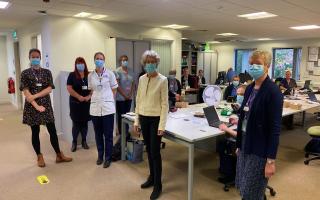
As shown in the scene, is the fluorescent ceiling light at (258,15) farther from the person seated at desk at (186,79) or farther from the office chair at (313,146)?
the person seated at desk at (186,79)

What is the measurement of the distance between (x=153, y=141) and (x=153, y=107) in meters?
0.36

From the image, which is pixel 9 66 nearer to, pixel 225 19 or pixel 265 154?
pixel 225 19

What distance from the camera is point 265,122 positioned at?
175cm

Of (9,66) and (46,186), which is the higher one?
(9,66)

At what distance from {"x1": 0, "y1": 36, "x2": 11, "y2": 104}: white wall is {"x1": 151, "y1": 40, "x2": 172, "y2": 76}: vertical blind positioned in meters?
5.95

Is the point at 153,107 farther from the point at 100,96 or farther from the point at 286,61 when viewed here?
the point at 286,61

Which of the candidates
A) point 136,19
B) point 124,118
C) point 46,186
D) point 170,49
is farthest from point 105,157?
point 170,49

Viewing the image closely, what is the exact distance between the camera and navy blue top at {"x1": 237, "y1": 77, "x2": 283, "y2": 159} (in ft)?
5.63

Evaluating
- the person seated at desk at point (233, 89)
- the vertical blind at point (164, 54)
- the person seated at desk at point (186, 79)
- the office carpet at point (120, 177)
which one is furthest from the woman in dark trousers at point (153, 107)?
the person seated at desk at point (186, 79)

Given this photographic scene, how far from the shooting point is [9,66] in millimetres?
9016

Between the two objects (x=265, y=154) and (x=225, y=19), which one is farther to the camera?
(x=225, y=19)

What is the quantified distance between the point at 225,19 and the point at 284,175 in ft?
11.1

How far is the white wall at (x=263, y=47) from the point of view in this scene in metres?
9.60

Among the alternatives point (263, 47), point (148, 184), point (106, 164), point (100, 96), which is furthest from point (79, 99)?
point (263, 47)
